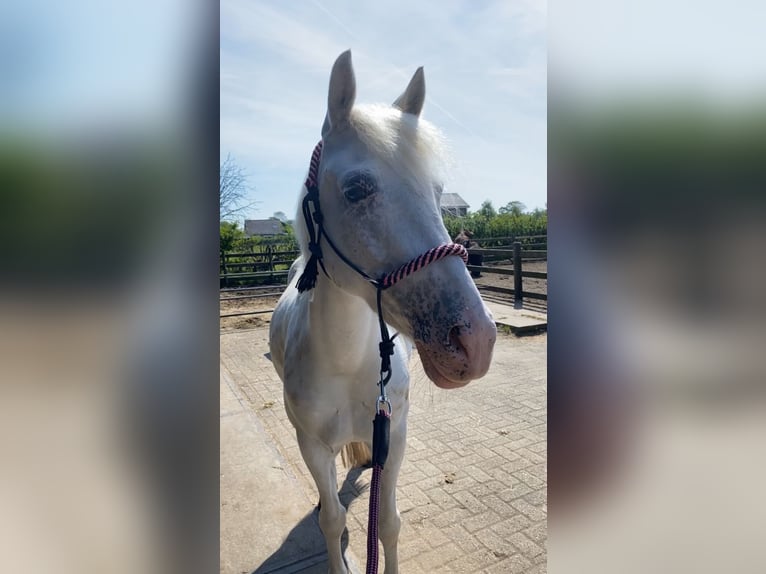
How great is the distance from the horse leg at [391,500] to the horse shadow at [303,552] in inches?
19.6

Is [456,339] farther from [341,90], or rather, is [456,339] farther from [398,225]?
[341,90]

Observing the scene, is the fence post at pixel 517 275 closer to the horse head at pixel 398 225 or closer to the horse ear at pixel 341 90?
the horse head at pixel 398 225

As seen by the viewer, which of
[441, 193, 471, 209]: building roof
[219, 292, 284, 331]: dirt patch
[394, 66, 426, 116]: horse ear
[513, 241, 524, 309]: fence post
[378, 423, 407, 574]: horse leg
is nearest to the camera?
[394, 66, 426, 116]: horse ear

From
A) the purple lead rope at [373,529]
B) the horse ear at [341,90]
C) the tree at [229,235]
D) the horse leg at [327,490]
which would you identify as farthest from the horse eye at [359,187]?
the tree at [229,235]

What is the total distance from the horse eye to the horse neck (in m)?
0.51

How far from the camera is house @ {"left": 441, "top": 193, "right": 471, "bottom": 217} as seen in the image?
82.1 inches

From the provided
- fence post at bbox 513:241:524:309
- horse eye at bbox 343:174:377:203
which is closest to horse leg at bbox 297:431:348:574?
horse eye at bbox 343:174:377:203

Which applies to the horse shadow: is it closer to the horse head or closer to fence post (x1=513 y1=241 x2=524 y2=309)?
the horse head

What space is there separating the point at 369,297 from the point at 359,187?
39cm
